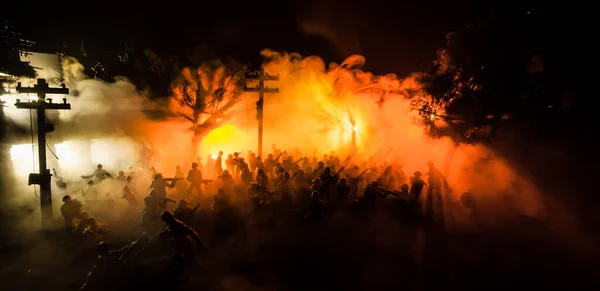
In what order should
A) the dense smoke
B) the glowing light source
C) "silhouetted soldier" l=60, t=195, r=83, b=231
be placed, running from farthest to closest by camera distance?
the glowing light source, the dense smoke, "silhouetted soldier" l=60, t=195, r=83, b=231

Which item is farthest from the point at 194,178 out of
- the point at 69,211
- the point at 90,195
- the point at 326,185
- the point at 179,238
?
the point at 179,238

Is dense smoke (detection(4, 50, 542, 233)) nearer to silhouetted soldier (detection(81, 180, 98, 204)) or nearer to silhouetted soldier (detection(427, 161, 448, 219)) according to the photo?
silhouetted soldier (detection(81, 180, 98, 204))

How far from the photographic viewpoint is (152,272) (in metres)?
6.68

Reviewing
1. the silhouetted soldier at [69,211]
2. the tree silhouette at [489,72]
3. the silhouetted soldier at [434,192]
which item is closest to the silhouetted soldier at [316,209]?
the silhouetted soldier at [434,192]

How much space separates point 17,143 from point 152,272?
31.6 ft

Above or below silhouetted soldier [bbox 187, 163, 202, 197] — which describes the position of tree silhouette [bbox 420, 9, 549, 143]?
above

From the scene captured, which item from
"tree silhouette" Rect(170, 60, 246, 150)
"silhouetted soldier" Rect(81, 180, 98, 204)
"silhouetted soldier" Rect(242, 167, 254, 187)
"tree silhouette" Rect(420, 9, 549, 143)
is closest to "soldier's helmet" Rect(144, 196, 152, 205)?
"silhouetted soldier" Rect(81, 180, 98, 204)

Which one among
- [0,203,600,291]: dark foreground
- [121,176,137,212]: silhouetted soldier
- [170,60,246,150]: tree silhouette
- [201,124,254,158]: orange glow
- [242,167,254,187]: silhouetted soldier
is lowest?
[0,203,600,291]: dark foreground

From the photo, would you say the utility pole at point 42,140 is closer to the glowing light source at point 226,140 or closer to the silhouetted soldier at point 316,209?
the silhouetted soldier at point 316,209

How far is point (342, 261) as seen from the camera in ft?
24.1

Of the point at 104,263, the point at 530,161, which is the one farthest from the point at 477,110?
the point at 104,263

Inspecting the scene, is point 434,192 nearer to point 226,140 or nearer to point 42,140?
point 42,140

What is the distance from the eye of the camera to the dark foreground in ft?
21.2

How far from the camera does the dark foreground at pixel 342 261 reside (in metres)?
6.47
